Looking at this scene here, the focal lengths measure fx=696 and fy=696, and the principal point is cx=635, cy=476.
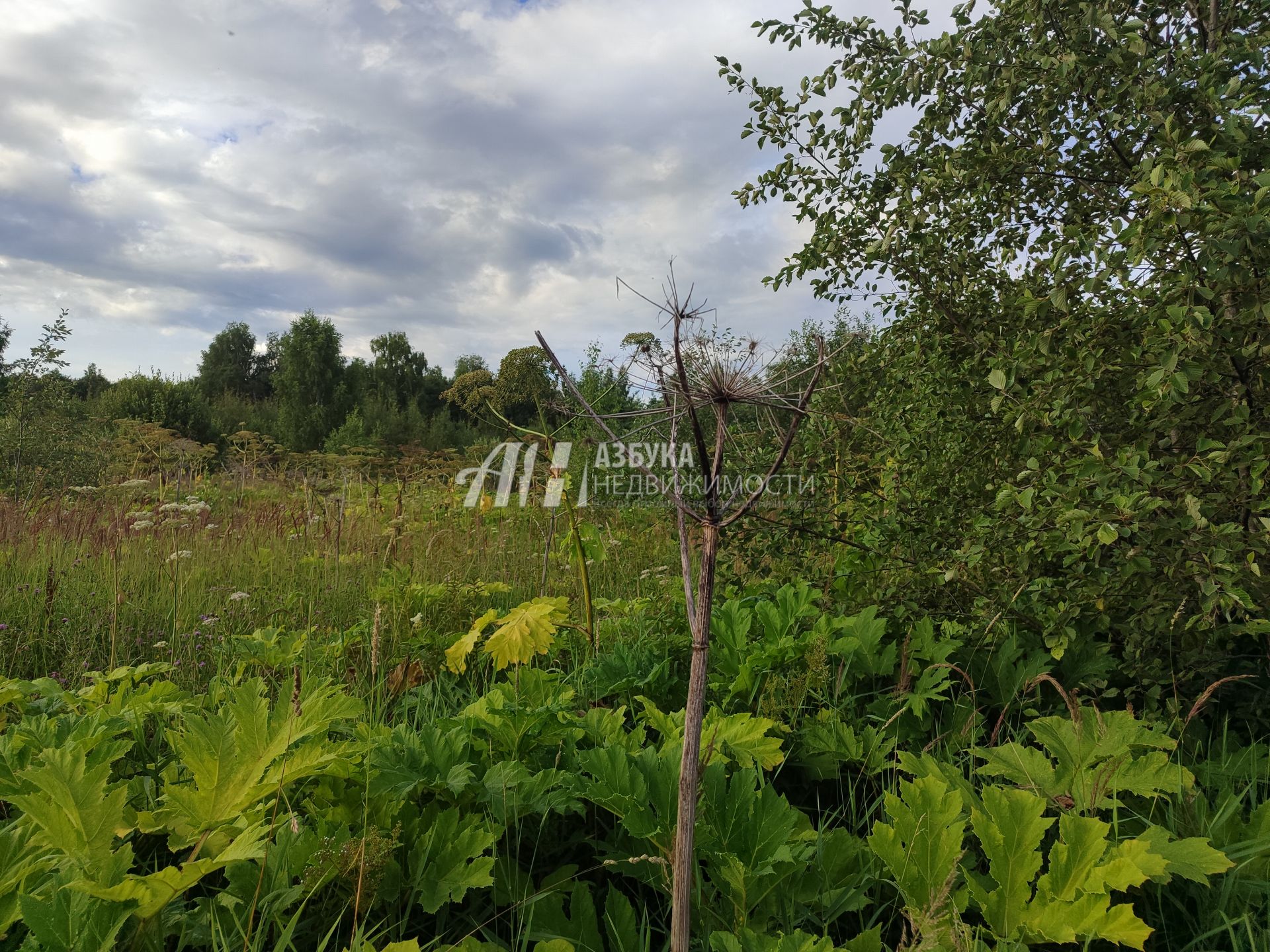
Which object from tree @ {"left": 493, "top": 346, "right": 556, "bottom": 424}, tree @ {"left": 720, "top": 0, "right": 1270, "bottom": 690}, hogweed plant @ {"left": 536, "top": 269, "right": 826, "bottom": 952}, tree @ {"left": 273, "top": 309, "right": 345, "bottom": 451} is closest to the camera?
hogweed plant @ {"left": 536, "top": 269, "right": 826, "bottom": 952}

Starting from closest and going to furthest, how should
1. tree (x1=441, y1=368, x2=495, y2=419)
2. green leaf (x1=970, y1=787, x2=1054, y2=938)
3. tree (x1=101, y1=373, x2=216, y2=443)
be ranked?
1. green leaf (x1=970, y1=787, x2=1054, y2=938)
2. tree (x1=441, y1=368, x2=495, y2=419)
3. tree (x1=101, y1=373, x2=216, y2=443)

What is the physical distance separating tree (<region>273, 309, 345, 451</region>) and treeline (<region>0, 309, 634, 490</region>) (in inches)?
2.9

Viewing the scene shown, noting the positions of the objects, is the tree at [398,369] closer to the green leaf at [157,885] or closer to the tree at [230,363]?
the tree at [230,363]

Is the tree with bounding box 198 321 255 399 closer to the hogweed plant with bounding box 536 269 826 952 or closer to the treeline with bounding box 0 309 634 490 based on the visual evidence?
the treeline with bounding box 0 309 634 490

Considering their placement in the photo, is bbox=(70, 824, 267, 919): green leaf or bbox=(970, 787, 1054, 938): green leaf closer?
bbox=(70, 824, 267, 919): green leaf

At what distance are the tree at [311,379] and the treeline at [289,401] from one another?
0.24 ft

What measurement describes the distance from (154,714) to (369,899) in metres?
1.22

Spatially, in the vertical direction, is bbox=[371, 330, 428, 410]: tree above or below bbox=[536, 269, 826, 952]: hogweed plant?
above

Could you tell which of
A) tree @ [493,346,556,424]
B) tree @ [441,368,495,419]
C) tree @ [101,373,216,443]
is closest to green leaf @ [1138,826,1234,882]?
tree @ [493,346,556,424]

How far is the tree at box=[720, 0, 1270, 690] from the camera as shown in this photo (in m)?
1.93

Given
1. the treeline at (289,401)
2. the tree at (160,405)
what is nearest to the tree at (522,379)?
the treeline at (289,401)

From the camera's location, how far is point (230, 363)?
163ft

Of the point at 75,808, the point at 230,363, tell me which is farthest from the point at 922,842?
the point at 230,363

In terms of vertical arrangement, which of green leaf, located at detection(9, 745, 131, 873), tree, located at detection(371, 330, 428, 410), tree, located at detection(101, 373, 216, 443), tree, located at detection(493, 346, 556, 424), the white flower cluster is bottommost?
green leaf, located at detection(9, 745, 131, 873)
